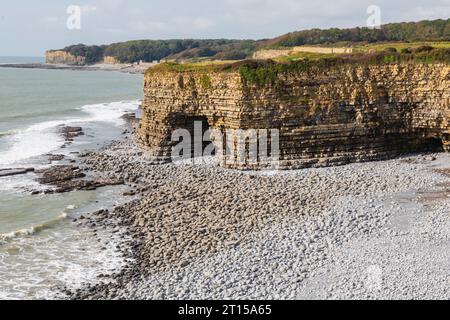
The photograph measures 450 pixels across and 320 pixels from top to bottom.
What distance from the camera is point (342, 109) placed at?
32875 mm

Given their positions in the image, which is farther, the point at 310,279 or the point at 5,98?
the point at 5,98

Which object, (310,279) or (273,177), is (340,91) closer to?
(273,177)

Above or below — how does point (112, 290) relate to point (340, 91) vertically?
below

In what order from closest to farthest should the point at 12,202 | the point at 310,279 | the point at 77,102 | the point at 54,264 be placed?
1. the point at 310,279
2. the point at 54,264
3. the point at 12,202
4. the point at 77,102

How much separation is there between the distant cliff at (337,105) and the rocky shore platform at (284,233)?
167cm

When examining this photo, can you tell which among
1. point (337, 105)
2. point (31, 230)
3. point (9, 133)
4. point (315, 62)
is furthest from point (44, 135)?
point (337, 105)

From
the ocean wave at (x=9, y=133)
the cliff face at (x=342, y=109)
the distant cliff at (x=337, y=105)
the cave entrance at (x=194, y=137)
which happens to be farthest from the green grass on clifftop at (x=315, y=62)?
the ocean wave at (x=9, y=133)

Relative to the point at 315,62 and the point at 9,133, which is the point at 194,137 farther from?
the point at 9,133

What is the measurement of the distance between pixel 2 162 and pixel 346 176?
24877mm

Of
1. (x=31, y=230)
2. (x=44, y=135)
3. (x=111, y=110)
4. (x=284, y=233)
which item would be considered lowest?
(x=31, y=230)

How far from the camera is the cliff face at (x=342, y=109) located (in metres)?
32.4

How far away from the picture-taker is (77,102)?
80688 millimetres

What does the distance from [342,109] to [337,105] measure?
18.1 inches

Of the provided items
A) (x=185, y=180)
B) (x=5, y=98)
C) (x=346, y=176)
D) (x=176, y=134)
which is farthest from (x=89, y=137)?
(x=5, y=98)
